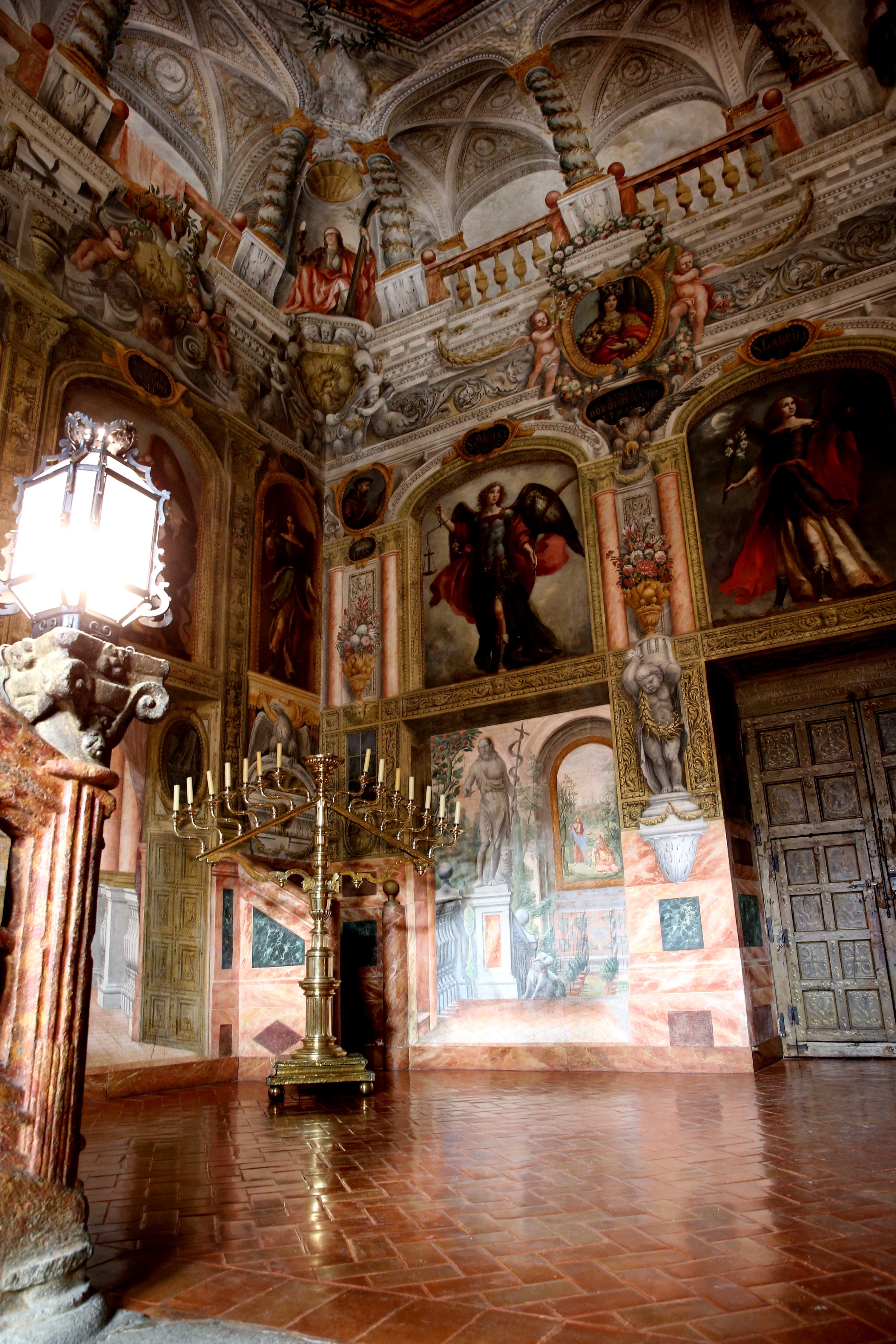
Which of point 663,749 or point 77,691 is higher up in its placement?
point 663,749

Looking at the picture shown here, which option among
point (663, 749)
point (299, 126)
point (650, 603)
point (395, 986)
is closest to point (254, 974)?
point (395, 986)

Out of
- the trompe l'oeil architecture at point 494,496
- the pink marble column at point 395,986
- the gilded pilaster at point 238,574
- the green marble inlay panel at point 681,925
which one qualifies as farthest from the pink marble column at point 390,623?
the green marble inlay panel at point 681,925

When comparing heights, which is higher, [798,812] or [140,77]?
Result: [140,77]

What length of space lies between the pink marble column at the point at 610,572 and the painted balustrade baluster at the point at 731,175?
3706mm

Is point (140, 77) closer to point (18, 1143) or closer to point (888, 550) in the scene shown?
point (888, 550)

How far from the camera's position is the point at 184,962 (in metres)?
8.92

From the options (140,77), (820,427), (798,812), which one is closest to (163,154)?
(140,77)

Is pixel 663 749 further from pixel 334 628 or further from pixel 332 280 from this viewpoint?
pixel 332 280

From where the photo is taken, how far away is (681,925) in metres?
8.55

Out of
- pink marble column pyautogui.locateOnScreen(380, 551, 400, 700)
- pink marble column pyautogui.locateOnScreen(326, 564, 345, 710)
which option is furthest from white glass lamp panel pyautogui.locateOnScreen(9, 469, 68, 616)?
pink marble column pyautogui.locateOnScreen(326, 564, 345, 710)

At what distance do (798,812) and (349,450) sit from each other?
7.72m

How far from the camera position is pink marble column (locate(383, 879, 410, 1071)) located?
9695 mm

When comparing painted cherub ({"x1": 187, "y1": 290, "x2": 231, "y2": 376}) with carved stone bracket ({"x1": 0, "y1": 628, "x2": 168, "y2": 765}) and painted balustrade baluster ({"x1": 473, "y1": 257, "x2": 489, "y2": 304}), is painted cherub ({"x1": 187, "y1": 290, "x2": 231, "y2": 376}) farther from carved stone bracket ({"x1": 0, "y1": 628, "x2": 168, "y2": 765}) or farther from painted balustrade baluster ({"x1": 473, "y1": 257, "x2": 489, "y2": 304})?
carved stone bracket ({"x1": 0, "y1": 628, "x2": 168, "y2": 765})

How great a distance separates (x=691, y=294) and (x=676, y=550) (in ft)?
10.4
